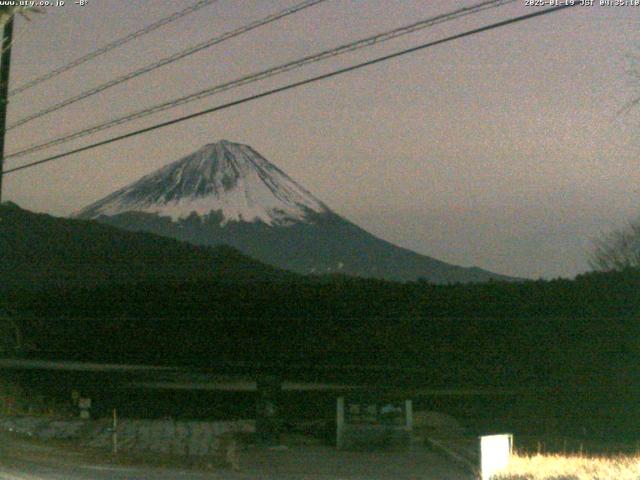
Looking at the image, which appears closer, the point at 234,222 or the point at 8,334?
the point at 8,334

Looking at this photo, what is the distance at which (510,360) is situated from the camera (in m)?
27.9

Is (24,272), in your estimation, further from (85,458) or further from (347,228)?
(347,228)

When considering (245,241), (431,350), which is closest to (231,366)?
(431,350)

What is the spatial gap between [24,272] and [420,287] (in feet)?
55.7

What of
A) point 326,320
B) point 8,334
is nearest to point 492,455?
point 8,334

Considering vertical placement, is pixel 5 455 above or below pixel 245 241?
below

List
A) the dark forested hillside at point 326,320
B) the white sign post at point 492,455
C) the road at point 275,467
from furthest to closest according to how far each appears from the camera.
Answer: the dark forested hillside at point 326,320 < the road at point 275,467 < the white sign post at point 492,455

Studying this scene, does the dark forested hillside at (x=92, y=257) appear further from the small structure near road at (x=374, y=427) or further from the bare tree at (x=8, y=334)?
the small structure near road at (x=374, y=427)

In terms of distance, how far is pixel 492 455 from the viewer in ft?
34.4

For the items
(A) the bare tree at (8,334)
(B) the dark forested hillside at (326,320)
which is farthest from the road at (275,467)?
(B) the dark forested hillside at (326,320)

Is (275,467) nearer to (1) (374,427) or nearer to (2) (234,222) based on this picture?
(1) (374,427)

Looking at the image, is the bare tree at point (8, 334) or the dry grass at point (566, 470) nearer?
the dry grass at point (566, 470)

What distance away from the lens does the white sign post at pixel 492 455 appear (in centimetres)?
1020

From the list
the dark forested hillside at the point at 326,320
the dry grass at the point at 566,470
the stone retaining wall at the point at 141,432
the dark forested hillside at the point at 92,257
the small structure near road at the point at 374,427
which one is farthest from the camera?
the dark forested hillside at the point at 92,257
